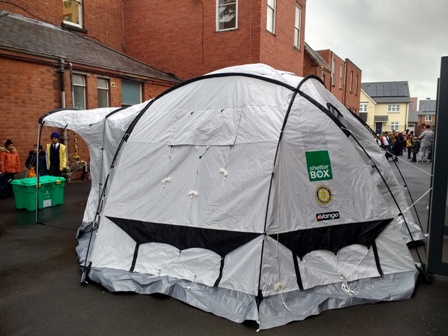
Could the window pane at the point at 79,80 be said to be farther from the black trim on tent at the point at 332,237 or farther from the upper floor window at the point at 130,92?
the black trim on tent at the point at 332,237

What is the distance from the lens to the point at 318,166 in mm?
4082

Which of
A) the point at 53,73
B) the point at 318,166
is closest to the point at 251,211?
the point at 318,166

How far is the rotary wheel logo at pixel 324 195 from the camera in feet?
13.2

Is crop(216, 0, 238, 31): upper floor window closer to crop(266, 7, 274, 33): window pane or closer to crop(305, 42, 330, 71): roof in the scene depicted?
crop(266, 7, 274, 33): window pane

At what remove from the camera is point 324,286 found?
3832 millimetres

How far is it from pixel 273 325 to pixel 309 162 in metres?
1.89

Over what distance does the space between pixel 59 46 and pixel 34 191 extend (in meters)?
5.95

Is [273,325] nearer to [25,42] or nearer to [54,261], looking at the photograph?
[54,261]

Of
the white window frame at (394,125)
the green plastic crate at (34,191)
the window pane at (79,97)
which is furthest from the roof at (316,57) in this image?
the white window frame at (394,125)

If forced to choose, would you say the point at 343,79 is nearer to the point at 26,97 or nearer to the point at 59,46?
the point at 59,46

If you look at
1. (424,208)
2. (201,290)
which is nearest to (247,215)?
(201,290)

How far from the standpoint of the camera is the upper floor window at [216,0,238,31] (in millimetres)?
13498

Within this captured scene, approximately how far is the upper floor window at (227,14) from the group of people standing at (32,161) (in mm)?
8247

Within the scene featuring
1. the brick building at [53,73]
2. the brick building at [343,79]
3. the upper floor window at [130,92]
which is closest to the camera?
the brick building at [53,73]
